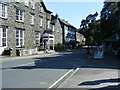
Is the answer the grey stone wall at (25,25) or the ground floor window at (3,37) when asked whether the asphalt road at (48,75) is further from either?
the grey stone wall at (25,25)

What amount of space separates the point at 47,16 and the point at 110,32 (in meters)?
14.1

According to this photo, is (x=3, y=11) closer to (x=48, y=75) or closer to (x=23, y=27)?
(x=23, y=27)

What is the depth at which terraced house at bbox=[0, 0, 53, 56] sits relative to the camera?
26.1 metres

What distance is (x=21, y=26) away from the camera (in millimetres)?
30484

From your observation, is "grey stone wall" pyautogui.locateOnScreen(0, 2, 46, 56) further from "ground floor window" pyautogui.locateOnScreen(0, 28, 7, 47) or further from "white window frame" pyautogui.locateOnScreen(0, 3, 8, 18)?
"ground floor window" pyautogui.locateOnScreen(0, 28, 7, 47)

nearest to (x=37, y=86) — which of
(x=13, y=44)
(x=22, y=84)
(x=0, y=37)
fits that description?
(x=22, y=84)

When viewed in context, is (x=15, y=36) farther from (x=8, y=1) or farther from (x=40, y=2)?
(x=40, y=2)

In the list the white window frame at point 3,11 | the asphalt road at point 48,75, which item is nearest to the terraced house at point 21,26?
the white window frame at point 3,11

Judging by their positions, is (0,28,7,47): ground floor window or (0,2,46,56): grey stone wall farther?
(0,2,46,56): grey stone wall

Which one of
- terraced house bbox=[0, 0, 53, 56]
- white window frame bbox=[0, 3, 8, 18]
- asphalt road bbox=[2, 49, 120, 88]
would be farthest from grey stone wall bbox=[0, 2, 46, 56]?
asphalt road bbox=[2, 49, 120, 88]

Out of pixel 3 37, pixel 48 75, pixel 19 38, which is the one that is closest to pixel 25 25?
pixel 19 38

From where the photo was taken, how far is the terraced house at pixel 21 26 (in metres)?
26.1

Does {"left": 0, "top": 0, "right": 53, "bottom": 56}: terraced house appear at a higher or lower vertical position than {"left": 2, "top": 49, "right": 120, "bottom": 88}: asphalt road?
higher

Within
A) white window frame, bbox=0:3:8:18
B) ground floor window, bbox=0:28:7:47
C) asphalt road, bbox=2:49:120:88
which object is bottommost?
asphalt road, bbox=2:49:120:88
